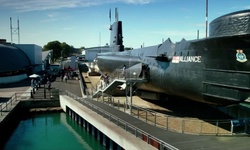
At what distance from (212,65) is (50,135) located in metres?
15.3

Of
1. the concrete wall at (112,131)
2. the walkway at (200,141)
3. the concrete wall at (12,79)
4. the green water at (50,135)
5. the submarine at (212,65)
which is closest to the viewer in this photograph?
the walkway at (200,141)

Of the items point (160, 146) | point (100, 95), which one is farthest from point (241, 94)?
point (100, 95)

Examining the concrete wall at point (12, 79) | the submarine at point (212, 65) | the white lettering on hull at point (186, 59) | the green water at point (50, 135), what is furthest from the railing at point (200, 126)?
the concrete wall at point (12, 79)

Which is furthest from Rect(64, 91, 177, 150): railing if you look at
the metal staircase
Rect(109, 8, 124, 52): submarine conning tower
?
Rect(109, 8, 124, 52): submarine conning tower

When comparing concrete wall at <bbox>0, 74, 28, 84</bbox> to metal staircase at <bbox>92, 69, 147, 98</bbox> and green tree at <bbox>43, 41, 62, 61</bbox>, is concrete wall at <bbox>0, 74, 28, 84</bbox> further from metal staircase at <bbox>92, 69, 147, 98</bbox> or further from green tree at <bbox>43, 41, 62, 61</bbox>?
green tree at <bbox>43, 41, 62, 61</bbox>

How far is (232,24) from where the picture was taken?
14680 millimetres

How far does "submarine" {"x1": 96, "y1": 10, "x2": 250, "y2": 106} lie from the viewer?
14.3 m

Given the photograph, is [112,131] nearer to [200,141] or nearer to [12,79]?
[200,141]

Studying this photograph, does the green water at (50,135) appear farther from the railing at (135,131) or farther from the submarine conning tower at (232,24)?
the submarine conning tower at (232,24)

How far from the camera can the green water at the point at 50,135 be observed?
69.1ft

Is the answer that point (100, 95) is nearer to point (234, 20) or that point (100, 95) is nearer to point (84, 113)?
point (84, 113)

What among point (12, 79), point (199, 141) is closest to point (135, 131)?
point (199, 141)

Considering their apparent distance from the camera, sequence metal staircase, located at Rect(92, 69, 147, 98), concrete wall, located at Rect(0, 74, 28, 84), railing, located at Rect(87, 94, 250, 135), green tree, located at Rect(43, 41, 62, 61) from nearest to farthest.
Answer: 1. railing, located at Rect(87, 94, 250, 135)
2. metal staircase, located at Rect(92, 69, 147, 98)
3. concrete wall, located at Rect(0, 74, 28, 84)
4. green tree, located at Rect(43, 41, 62, 61)

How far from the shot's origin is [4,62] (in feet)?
162
